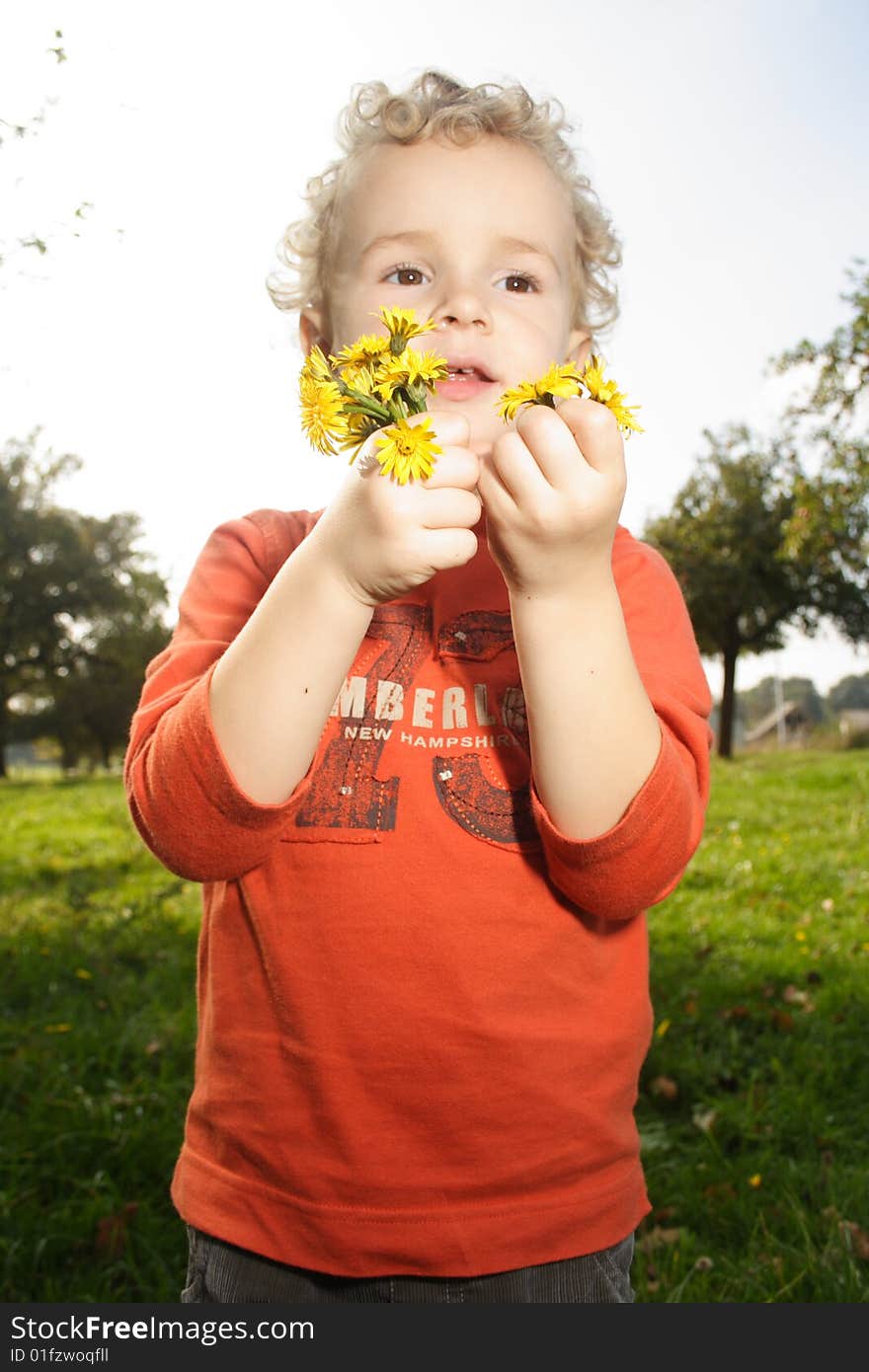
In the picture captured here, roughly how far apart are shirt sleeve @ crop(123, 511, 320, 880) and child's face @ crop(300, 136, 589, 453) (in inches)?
22.0

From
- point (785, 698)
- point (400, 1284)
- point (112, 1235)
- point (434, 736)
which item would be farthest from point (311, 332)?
point (785, 698)

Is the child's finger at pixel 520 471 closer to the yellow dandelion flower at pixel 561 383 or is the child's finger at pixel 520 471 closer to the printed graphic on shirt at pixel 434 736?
the yellow dandelion flower at pixel 561 383

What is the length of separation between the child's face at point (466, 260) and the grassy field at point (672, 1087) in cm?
220

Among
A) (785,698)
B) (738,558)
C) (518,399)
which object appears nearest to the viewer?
(518,399)

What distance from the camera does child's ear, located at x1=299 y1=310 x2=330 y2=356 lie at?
2156 millimetres

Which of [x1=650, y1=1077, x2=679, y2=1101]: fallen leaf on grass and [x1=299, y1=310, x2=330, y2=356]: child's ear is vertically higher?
[x1=299, y1=310, x2=330, y2=356]: child's ear

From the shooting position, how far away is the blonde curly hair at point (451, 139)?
198 centimetres

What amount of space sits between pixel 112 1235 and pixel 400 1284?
5.06 feet

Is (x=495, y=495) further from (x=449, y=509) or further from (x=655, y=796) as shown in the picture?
(x=655, y=796)

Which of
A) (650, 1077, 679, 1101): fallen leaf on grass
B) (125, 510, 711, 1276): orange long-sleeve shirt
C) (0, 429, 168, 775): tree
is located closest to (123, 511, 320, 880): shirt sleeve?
(125, 510, 711, 1276): orange long-sleeve shirt

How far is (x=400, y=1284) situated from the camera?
1.60 metres

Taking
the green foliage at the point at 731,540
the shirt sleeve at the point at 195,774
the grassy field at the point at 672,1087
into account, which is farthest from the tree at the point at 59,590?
the shirt sleeve at the point at 195,774

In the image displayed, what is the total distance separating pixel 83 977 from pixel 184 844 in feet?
11.7

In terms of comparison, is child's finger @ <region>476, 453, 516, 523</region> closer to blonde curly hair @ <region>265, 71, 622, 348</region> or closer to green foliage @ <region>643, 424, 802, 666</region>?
blonde curly hair @ <region>265, 71, 622, 348</region>
